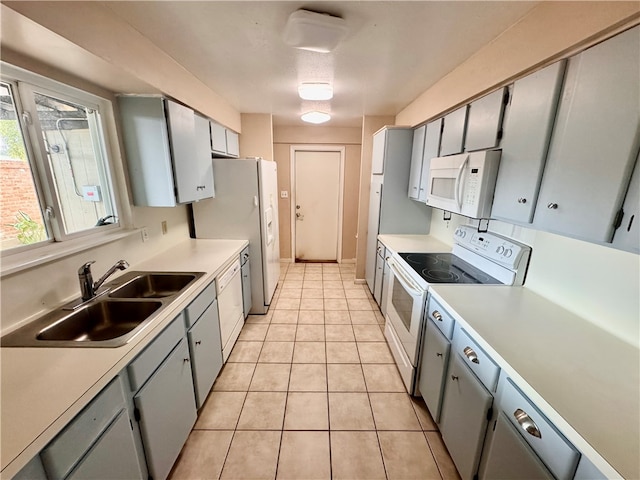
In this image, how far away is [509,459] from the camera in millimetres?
986

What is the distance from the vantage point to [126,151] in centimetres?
184

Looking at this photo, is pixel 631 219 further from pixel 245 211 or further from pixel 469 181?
pixel 245 211

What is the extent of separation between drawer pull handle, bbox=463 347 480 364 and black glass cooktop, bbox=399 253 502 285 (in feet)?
1.83

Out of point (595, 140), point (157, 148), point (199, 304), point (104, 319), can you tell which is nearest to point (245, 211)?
point (157, 148)

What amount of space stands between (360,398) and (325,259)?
3164 mm

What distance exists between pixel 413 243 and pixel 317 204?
2329 millimetres

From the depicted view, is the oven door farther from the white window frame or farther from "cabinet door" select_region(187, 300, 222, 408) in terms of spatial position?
the white window frame

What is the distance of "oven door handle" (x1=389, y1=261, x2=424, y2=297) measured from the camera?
1.81m

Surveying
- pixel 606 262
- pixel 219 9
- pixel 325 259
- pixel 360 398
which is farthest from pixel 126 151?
pixel 325 259

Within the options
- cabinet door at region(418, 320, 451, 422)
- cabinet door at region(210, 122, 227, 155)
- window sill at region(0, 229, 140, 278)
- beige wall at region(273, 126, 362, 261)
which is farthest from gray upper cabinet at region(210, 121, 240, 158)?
cabinet door at region(418, 320, 451, 422)

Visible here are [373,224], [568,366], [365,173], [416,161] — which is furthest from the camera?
[365,173]

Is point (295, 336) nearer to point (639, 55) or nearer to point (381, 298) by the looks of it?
point (381, 298)

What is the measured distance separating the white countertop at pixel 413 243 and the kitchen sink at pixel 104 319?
6.56 feet

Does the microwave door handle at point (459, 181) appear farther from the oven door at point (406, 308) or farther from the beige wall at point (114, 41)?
the beige wall at point (114, 41)
